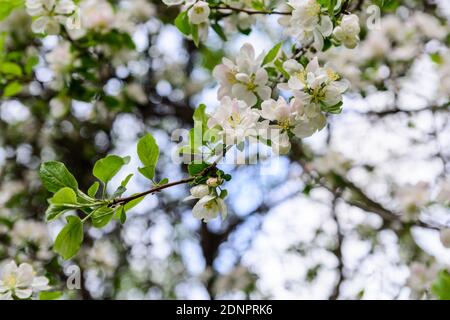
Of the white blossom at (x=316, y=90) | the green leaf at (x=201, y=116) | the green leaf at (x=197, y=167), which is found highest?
the white blossom at (x=316, y=90)

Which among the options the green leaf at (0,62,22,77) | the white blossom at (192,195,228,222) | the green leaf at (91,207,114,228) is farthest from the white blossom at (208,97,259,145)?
the green leaf at (0,62,22,77)

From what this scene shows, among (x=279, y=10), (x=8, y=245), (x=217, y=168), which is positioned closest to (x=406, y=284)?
(x=279, y=10)

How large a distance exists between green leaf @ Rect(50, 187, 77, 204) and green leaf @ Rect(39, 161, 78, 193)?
0.04 metres

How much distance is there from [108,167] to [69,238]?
13 cm

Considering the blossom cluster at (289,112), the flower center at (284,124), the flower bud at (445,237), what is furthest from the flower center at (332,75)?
the flower bud at (445,237)

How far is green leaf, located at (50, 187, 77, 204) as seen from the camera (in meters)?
0.84

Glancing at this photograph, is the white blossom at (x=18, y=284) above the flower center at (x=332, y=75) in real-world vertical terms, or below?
below

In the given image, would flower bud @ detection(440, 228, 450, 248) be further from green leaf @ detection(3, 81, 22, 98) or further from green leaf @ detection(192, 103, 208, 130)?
green leaf @ detection(3, 81, 22, 98)

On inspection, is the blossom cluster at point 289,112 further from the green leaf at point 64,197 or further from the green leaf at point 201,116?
the green leaf at point 64,197

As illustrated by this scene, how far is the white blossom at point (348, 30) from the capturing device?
36.8 inches

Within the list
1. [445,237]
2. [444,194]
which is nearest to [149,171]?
[445,237]

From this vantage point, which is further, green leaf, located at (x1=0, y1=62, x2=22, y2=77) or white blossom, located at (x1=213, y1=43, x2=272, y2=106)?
green leaf, located at (x1=0, y1=62, x2=22, y2=77)

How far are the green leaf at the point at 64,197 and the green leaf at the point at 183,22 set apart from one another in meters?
0.44
